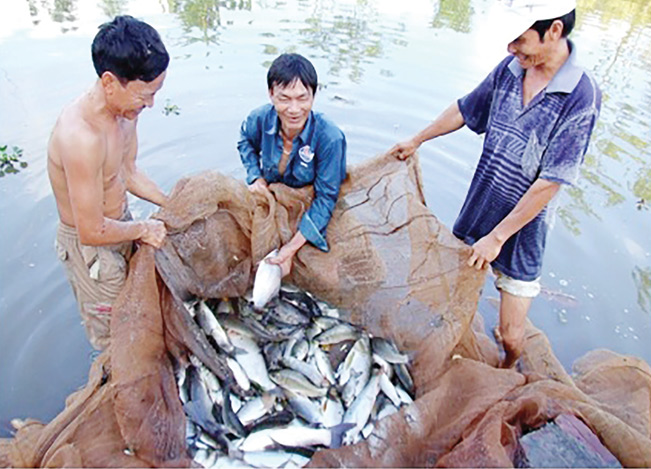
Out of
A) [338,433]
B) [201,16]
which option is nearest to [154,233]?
[338,433]

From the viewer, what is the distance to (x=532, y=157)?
2951mm

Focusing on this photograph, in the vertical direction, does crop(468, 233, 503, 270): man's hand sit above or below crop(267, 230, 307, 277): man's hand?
above

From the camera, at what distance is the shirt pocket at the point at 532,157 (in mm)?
2902

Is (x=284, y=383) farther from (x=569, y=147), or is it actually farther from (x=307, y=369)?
(x=569, y=147)

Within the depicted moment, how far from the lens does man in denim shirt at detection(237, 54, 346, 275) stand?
3.10 meters

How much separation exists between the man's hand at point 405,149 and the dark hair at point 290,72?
87 cm

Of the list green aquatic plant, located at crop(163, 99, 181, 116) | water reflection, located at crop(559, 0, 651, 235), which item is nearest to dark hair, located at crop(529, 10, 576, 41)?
water reflection, located at crop(559, 0, 651, 235)

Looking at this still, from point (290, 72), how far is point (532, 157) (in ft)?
5.12

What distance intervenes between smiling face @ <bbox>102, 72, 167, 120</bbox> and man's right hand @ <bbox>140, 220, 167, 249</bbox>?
2.08 feet

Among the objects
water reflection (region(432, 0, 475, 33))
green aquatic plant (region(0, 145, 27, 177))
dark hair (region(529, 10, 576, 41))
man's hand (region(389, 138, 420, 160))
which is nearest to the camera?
dark hair (region(529, 10, 576, 41))

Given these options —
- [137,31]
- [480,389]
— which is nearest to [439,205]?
[480,389]

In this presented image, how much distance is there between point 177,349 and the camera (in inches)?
111

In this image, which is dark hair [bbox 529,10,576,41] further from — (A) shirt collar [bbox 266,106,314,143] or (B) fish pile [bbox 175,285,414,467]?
(B) fish pile [bbox 175,285,414,467]

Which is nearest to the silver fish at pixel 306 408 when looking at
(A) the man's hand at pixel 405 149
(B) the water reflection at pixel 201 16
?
(A) the man's hand at pixel 405 149
